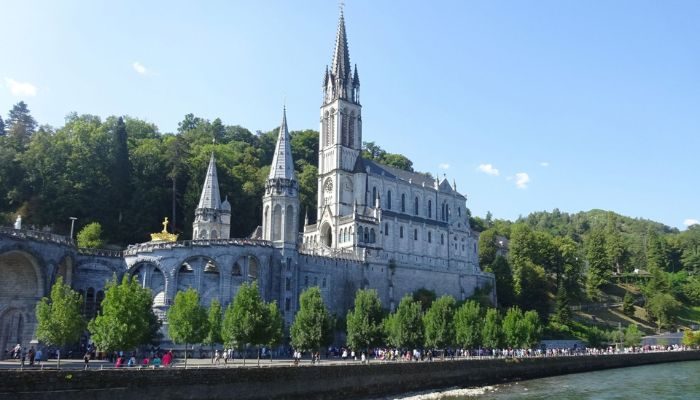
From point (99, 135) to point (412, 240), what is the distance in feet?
127

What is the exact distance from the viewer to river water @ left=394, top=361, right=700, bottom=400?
4062cm

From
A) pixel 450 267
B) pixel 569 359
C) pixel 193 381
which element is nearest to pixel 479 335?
pixel 569 359

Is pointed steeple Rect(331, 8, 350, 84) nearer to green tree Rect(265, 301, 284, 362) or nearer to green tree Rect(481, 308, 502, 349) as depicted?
green tree Rect(481, 308, 502, 349)

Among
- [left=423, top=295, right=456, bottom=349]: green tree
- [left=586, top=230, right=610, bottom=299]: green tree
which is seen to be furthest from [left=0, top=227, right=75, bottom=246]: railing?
[left=586, top=230, right=610, bottom=299]: green tree

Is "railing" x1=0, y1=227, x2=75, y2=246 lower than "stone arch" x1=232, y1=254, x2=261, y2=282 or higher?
higher

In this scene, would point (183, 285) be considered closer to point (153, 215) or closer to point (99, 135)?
point (153, 215)

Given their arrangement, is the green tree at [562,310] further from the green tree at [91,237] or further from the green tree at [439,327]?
the green tree at [91,237]

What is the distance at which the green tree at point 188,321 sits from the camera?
134ft

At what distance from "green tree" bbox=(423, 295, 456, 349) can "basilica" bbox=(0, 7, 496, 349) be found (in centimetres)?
988

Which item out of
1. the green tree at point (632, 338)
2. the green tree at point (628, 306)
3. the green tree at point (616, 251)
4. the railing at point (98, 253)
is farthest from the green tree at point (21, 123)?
the green tree at point (616, 251)

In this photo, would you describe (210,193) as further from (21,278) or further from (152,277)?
(21,278)

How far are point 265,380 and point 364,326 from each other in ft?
59.7

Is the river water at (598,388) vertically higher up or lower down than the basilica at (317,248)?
lower down

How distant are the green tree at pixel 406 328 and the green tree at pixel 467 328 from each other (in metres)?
5.91
